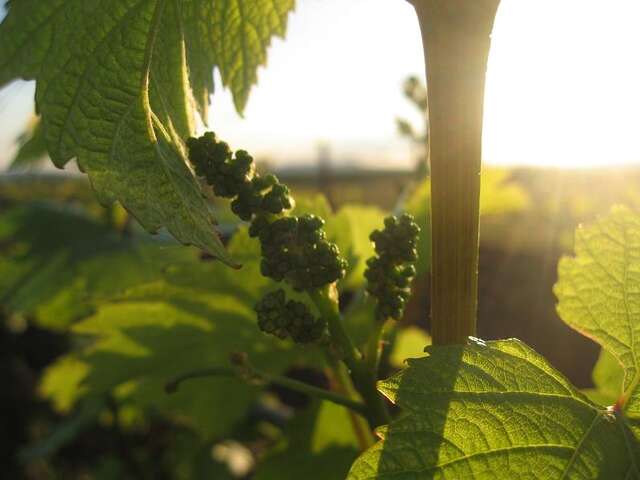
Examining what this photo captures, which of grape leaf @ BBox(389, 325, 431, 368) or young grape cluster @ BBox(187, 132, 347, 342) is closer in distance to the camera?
young grape cluster @ BBox(187, 132, 347, 342)

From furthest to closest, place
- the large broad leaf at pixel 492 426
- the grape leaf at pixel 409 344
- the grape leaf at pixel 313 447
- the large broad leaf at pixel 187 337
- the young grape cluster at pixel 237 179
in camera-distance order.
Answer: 1. the grape leaf at pixel 409 344
2. the grape leaf at pixel 313 447
3. the large broad leaf at pixel 187 337
4. the young grape cluster at pixel 237 179
5. the large broad leaf at pixel 492 426

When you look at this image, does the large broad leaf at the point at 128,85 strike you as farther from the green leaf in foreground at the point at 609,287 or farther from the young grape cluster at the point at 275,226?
the green leaf in foreground at the point at 609,287

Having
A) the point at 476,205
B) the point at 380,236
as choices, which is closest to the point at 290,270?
the point at 380,236

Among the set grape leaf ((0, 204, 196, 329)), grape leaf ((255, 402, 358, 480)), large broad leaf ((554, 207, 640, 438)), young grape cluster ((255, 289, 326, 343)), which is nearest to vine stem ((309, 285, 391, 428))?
young grape cluster ((255, 289, 326, 343))

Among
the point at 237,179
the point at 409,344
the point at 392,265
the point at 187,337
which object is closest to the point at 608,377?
the point at 392,265

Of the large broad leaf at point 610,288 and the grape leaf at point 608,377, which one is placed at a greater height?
the large broad leaf at point 610,288

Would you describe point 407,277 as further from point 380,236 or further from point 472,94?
point 472,94

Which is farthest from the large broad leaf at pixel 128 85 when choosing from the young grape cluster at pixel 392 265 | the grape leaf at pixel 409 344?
the grape leaf at pixel 409 344

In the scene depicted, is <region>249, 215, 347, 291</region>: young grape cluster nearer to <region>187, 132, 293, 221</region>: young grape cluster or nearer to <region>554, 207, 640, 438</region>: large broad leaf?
<region>187, 132, 293, 221</region>: young grape cluster
